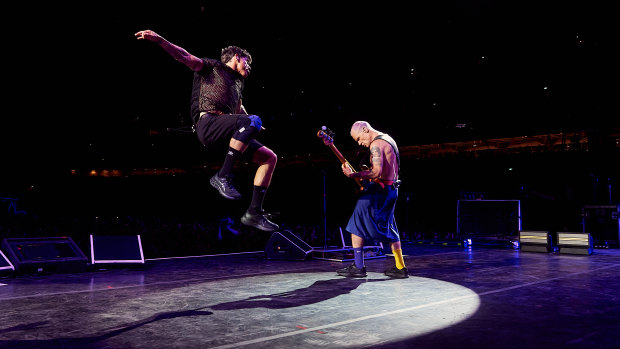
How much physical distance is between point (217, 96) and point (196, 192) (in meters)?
17.3

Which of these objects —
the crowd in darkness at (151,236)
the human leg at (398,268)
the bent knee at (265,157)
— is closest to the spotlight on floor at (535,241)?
the human leg at (398,268)

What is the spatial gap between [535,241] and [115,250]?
6.82m

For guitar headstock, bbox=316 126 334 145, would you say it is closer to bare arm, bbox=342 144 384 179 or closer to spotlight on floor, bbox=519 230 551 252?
bare arm, bbox=342 144 384 179

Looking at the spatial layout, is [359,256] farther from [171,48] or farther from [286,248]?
[171,48]

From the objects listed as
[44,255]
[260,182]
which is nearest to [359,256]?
[260,182]

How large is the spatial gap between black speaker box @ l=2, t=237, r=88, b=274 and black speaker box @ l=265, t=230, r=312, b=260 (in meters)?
2.65

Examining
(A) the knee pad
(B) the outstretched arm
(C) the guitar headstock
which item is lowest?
(A) the knee pad

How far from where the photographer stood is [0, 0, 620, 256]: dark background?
9508mm

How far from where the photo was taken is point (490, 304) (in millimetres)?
3631

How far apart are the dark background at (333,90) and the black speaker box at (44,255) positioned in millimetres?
4177

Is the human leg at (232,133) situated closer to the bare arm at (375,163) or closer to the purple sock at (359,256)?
the bare arm at (375,163)

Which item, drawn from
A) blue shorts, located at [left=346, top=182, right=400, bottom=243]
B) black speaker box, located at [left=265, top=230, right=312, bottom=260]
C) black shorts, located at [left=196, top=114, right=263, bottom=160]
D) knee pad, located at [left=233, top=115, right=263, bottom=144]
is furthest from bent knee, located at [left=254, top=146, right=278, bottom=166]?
black speaker box, located at [left=265, top=230, right=312, bottom=260]

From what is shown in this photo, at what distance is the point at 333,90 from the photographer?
46.6 ft

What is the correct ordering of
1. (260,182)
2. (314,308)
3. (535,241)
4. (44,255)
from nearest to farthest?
(260,182) < (314,308) < (44,255) < (535,241)
